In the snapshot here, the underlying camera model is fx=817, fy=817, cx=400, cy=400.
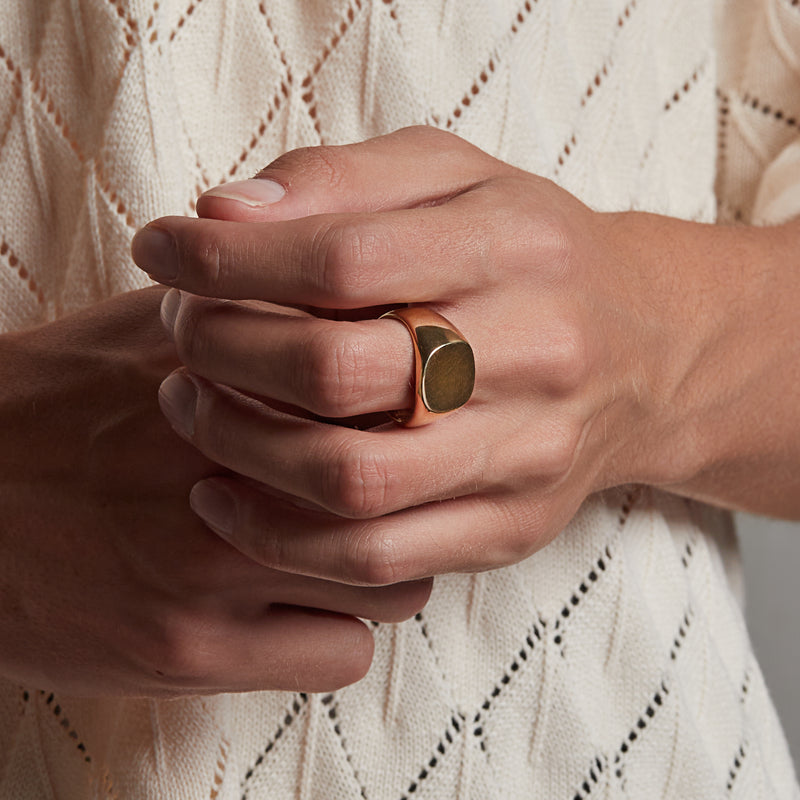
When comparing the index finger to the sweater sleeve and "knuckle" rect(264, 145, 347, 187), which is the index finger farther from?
the sweater sleeve

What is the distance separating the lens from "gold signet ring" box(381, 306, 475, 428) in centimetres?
42

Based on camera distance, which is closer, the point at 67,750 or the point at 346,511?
the point at 346,511

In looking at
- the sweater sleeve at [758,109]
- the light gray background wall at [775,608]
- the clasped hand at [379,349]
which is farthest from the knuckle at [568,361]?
the light gray background wall at [775,608]

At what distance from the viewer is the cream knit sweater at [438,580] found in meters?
0.66

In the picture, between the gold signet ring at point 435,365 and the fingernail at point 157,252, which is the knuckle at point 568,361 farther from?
the fingernail at point 157,252

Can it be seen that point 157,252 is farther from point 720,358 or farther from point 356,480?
point 720,358

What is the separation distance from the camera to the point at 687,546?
32.4 inches

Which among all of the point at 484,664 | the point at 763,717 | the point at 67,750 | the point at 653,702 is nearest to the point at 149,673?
the point at 67,750

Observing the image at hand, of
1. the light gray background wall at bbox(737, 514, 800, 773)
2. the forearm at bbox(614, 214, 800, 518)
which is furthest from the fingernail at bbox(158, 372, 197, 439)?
the light gray background wall at bbox(737, 514, 800, 773)

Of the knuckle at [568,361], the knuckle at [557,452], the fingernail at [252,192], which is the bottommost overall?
the knuckle at [557,452]

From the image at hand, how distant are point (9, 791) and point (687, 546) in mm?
666

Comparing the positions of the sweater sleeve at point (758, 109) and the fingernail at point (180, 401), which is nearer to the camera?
the fingernail at point (180, 401)

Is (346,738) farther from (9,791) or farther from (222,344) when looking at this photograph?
(222,344)

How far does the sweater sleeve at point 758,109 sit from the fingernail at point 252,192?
607mm
